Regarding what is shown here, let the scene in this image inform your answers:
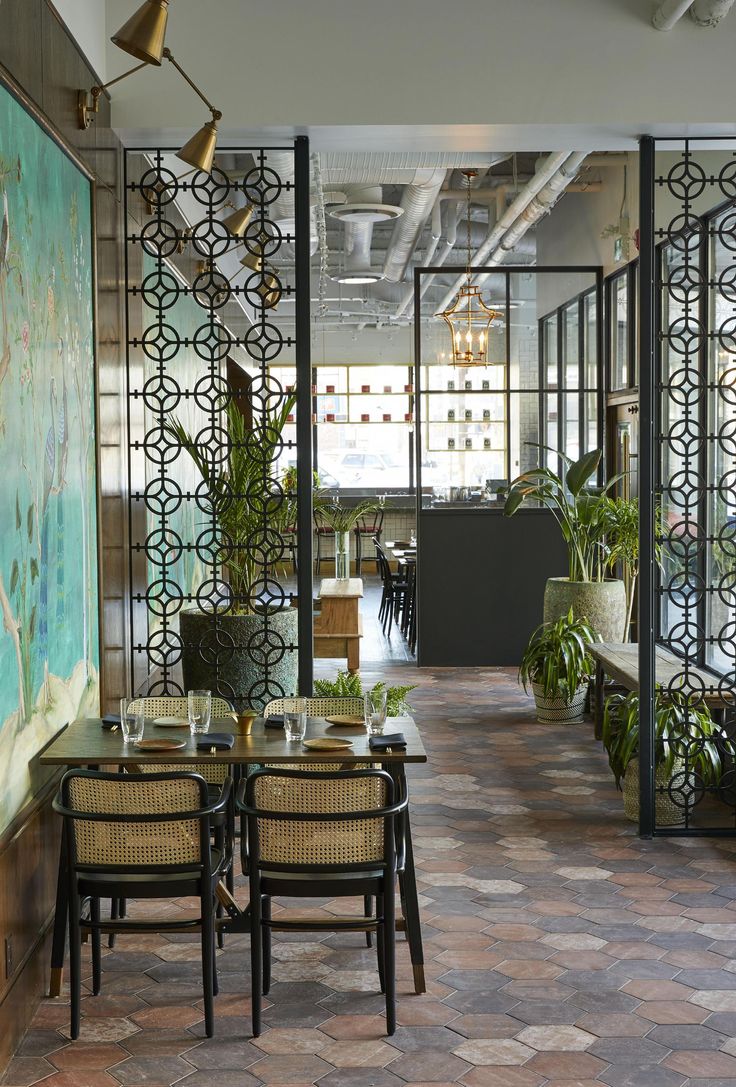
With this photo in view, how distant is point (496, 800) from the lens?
627 cm

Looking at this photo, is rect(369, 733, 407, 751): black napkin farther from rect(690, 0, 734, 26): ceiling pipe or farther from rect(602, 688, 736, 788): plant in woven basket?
rect(690, 0, 734, 26): ceiling pipe

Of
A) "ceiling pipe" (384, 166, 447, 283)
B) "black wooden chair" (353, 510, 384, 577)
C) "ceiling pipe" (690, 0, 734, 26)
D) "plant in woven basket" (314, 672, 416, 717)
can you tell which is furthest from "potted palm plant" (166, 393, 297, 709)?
"black wooden chair" (353, 510, 384, 577)

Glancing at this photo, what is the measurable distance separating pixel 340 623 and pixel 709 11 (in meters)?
5.81

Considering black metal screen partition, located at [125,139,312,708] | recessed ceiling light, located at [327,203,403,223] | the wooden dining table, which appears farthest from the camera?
recessed ceiling light, located at [327,203,403,223]

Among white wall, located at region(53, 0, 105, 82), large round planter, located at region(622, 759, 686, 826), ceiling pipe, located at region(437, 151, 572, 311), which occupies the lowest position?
large round planter, located at region(622, 759, 686, 826)

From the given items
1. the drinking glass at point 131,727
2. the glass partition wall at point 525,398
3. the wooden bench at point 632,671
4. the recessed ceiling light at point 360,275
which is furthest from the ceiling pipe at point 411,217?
the drinking glass at point 131,727

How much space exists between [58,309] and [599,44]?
107 inches

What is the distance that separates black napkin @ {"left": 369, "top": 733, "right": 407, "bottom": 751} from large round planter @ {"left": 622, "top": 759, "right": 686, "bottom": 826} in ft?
6.80

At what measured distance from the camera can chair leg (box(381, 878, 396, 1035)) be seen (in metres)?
3.56

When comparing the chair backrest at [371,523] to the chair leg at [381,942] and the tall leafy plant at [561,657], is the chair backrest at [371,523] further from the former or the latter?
the chair leg at [381,942]

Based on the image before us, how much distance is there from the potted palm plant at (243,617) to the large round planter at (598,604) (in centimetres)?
323

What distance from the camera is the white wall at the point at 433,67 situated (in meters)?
5.08

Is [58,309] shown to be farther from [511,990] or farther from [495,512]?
[495,512]

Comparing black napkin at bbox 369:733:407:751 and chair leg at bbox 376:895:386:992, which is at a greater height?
black napkin at bbox 369:733:407:751
